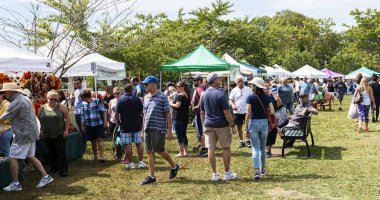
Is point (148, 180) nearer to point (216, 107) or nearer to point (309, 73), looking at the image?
point (216, 107)

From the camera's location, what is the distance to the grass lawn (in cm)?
683

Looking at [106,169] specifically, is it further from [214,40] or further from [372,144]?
[214,40]

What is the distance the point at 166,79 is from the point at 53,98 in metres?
20.4

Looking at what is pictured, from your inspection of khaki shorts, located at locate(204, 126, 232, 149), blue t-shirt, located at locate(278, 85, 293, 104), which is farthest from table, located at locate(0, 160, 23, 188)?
blue t-shirt, located at locate(278, 85, 293, 104)

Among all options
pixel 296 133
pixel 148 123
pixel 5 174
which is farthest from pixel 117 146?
pixel 296 133

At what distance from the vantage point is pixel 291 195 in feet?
21.7

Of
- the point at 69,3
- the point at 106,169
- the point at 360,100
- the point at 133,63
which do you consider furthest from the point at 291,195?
the point at 133,63

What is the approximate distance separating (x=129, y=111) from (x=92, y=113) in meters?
1.22

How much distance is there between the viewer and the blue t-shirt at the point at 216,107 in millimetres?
7382

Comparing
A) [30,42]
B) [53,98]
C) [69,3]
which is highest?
[69,3]

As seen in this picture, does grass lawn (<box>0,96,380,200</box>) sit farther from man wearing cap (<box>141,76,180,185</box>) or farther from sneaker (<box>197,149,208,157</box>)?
man wearing cap (<box>141,76,180,185</box>)

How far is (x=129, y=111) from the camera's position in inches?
338

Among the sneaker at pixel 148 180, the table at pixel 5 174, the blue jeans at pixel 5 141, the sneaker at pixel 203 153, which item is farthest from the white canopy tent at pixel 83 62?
the sneaker at pixel 148 180

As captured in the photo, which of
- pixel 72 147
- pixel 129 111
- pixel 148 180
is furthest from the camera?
pixel 72 147
